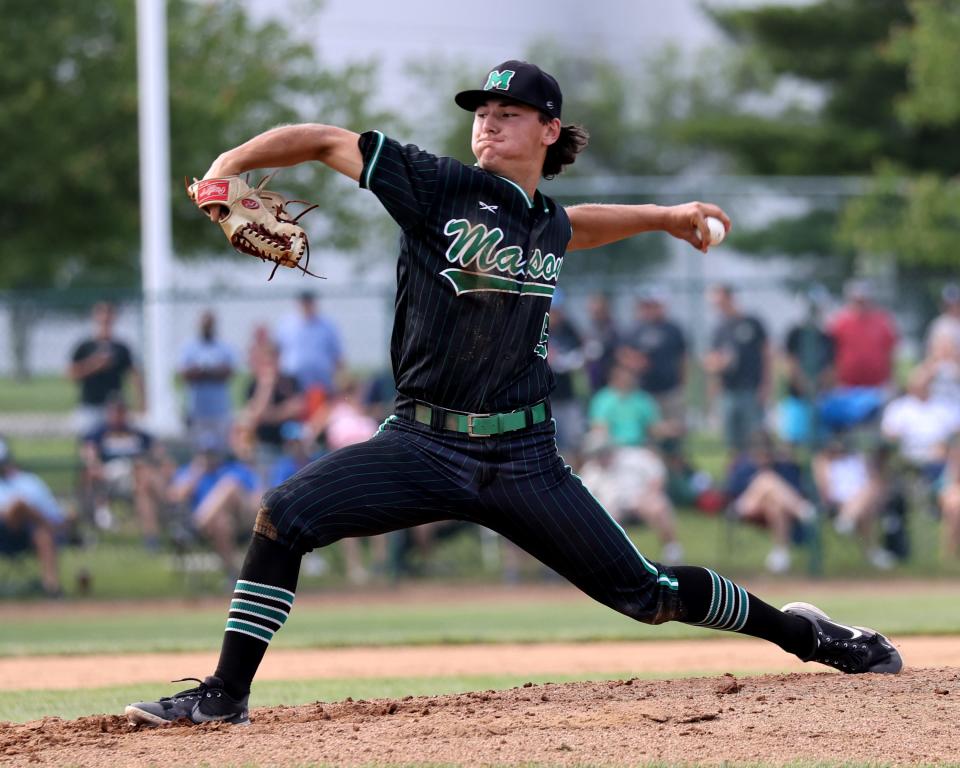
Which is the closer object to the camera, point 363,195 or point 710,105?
point 363,195

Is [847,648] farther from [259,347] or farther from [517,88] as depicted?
[259,347]

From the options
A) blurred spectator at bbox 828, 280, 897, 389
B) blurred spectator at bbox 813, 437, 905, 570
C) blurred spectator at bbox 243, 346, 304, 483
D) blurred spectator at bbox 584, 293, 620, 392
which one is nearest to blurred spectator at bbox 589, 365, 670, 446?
blurred spectator at bbox 584, 293, 620, 392

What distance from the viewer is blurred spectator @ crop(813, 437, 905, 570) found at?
12.5m

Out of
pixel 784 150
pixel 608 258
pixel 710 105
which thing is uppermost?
pixel 710 105

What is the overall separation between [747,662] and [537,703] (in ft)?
8.72

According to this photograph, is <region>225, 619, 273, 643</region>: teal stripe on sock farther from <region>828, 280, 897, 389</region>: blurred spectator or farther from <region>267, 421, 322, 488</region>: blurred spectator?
<region>828, 280, 897, 389</region>: blurred spectator

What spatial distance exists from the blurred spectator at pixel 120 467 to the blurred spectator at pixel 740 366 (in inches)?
200

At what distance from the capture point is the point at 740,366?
524 inches

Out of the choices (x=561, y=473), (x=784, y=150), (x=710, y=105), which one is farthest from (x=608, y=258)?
(x=561, y=473)

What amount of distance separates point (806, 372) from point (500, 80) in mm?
8870

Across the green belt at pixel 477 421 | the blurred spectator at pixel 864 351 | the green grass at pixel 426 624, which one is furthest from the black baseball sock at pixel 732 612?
the blurred spectator at pixel 864 351

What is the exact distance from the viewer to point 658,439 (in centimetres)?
1270

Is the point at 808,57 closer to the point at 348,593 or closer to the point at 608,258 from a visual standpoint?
the point at 608,258

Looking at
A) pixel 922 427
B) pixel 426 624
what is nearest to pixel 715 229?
pixel 426 624
